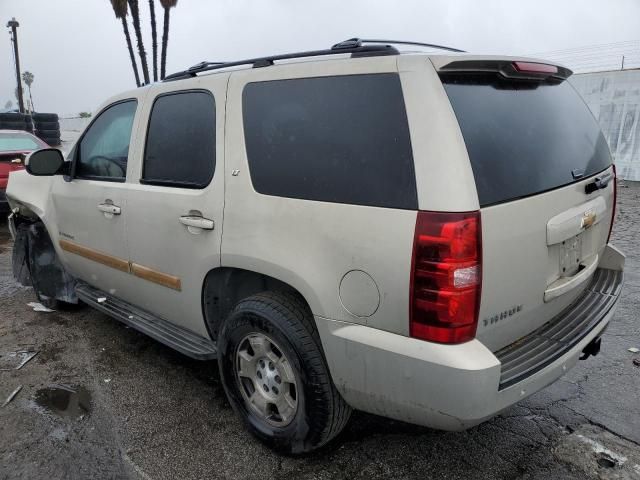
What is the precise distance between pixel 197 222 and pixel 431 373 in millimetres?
1466

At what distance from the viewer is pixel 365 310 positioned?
6.54ft

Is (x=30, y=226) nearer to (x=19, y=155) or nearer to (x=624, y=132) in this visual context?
(x=19, y=155)

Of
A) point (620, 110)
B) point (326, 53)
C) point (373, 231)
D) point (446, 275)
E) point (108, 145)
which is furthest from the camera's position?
point (620, 110)

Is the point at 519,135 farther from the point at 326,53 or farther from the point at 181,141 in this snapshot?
the point at 181,141

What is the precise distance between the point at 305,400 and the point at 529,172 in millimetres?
1431

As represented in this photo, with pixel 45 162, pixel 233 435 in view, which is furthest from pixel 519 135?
pixel 45 162

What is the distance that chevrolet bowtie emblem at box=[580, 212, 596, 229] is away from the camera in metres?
2.37

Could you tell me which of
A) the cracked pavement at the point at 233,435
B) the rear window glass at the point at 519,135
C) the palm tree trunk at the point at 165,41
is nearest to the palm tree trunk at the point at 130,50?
the palm tree trunk at the point at 165,41

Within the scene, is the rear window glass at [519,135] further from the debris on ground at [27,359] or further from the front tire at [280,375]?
the debris on ground at [27,359]

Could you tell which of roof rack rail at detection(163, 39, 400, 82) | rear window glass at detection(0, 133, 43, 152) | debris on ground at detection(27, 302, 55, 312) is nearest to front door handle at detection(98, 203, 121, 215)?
roof rack rail at detection(163, 39, 400, 82)

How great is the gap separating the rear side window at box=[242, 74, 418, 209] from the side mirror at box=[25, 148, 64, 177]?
79.0 inches

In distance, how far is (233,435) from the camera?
2.76 metres

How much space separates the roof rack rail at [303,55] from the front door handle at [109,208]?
91cm

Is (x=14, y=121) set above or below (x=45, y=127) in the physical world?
above
